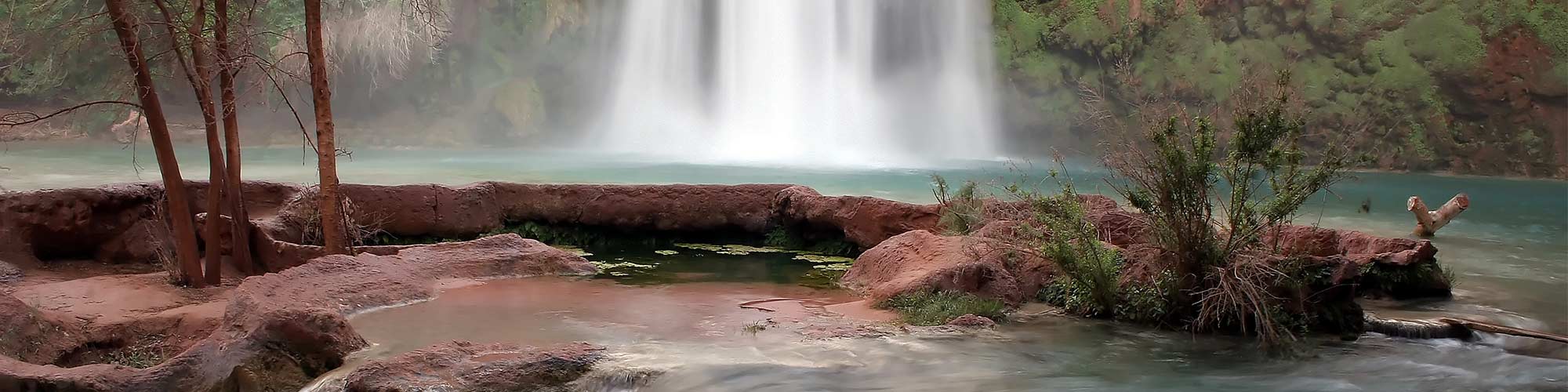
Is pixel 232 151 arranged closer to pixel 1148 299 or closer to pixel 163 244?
pixel 163 244

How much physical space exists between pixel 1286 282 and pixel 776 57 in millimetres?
21810

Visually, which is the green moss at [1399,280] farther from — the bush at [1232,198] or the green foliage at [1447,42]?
the green foliage at [1447,42]

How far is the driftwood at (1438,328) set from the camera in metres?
7.29

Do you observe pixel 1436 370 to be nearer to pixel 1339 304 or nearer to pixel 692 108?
pixel 1339 304

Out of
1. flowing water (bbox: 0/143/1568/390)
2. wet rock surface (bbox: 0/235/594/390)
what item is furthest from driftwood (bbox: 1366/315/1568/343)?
wet rock surface (bbox: 0/235/594/390)

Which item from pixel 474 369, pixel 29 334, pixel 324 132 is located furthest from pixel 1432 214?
pixel 29 334

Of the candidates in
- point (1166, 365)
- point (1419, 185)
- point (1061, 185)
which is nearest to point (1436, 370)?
point (1166, 365)

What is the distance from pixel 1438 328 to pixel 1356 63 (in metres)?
21.8

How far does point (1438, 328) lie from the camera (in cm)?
740

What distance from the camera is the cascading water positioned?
28.0m

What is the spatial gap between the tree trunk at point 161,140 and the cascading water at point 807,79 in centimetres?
1875

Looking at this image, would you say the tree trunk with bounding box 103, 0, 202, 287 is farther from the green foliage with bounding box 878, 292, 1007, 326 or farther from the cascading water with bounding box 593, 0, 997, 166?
the cascading water with bounding box 593, 0, 997, 166

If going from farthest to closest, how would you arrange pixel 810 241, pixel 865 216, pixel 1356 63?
pixel 1356 63, pixel 810 241, pixel 865 216

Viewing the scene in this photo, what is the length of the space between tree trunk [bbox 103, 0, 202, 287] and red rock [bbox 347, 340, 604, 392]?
317 cm
